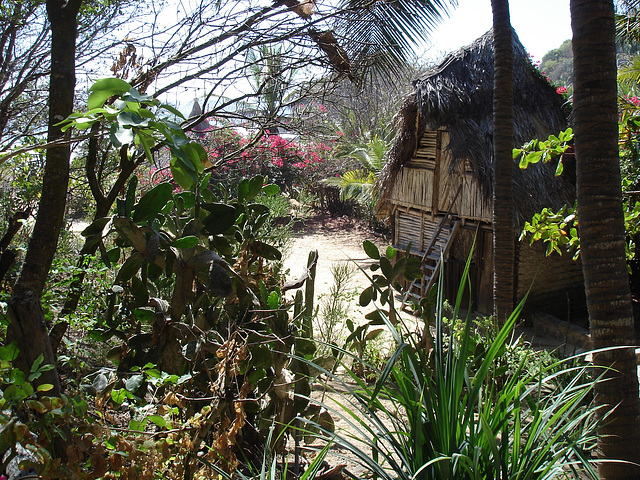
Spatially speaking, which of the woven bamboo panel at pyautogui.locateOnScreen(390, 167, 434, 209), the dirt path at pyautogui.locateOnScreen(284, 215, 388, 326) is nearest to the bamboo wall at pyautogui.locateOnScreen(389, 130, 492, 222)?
the woven bamboo panel at pyautogui.locateOnScreen(390, 167, 434, 209)

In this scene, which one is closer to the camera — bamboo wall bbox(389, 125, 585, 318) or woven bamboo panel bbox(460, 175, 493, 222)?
woven bamboo panel bbox(460, 175, 493, 222)

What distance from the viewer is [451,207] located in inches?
362

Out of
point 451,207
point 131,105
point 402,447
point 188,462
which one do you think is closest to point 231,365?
point 188,462

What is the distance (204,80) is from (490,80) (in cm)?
663

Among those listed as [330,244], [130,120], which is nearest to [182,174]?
[130,120]

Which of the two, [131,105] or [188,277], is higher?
[131,105]

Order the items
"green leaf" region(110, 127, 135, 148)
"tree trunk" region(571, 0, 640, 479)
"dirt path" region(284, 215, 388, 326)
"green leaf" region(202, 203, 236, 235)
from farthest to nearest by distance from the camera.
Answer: "dirt path" region(284, 215, 388, 326) → "tree trunk" region(571, 0, 640, 479) → "green leaf" region(202, 203, 236, 235) → "green leaf" region(110, 127, 135, 148)

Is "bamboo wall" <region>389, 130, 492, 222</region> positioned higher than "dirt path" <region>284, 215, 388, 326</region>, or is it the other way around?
"bamboo wall" <region>389, 130, 492, 222</region>

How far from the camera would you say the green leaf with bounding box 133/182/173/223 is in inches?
67.8

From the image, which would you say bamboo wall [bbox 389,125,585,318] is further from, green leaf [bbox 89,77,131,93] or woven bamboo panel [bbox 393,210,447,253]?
green leaf [bbox 89,77,131,93]

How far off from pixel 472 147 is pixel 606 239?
251 inches

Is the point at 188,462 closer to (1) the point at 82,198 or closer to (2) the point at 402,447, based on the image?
(2) the point at 402,447

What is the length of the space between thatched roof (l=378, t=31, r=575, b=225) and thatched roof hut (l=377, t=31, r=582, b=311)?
→ 16 mm

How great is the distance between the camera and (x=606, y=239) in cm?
222
